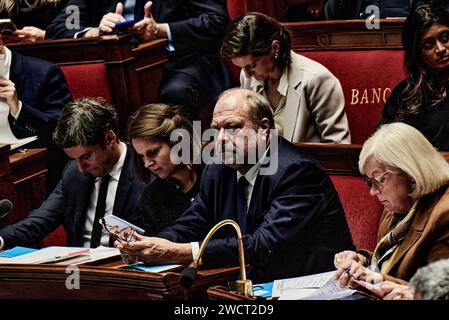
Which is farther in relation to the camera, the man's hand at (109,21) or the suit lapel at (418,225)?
the man's hand at (109,21)

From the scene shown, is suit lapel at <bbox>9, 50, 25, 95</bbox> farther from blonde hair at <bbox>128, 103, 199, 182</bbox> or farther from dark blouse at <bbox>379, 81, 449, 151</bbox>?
dark blouse at <bbox>379, 81, 449, 151</bbox>

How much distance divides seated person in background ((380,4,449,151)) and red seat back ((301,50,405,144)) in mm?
271

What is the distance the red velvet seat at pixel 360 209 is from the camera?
9.16 feet

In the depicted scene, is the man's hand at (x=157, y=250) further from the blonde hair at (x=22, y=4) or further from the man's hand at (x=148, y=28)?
the blonde hair at (x=22, y=4)

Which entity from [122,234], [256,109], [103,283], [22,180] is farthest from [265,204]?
[22,180]

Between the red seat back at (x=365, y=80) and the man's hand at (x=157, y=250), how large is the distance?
3.31 ft

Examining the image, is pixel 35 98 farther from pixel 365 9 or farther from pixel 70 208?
pixel 365 9

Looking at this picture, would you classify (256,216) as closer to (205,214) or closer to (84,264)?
(205,214)

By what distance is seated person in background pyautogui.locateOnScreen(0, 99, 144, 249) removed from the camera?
3.25m

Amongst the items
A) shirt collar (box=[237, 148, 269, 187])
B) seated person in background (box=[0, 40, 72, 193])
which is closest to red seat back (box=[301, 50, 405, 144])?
shirt collar (box=[237, 148, 269, 187])

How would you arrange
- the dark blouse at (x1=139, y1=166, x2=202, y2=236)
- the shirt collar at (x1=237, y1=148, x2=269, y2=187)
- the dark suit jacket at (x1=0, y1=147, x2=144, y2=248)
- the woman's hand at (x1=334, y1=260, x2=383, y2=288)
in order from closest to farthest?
the woman's hand at (x1=334, y1=260, x2=383, y2=288) < the shirt collar at (x1=237, y1=148, x2=269, y2=187) < the dark blouse at (x1=139, y1=166, x2=202, y2=236) < the dark suit jacket at (x1=0, y1=147, x2=144, y2=248)

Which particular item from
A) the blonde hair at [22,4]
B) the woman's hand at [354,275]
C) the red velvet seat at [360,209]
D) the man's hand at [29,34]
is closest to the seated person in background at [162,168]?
the red velvet seat at [360,209]
